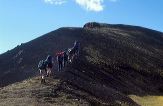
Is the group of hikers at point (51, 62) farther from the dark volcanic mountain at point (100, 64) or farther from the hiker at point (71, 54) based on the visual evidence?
the dark volcanic mountain at point (100, 64)

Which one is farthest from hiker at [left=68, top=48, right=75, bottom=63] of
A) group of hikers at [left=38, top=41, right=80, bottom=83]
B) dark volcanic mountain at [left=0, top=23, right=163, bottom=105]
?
dark volcanic mountain at [left=0, top=23, right=163, bottom=105]

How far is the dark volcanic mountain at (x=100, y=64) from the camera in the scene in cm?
4324

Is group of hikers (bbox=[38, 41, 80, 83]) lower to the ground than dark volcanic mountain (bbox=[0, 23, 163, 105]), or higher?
higher

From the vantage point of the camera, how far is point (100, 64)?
66438mm

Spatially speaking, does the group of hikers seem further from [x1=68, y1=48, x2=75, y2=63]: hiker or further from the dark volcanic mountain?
the dark volcanic mountain

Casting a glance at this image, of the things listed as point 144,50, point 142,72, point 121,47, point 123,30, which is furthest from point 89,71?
point 123,30

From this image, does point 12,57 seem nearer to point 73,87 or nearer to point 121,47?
point 121,47

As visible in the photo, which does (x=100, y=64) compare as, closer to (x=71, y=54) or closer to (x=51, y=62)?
(x=71, y=54)

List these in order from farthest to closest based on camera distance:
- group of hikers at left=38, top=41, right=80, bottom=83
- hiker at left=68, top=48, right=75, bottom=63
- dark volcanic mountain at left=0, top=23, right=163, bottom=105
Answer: hiker at left=68, top=48, right=75, bottom=63
dark volcanic mountain at left=0, top=23, right=163, bottom=105
group of hikers at left=38, top=41, right=80, bottom=83

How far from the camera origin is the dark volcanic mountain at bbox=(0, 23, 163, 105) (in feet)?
142

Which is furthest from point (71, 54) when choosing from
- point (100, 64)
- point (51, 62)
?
point (100, 64)

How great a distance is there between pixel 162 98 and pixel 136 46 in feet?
111

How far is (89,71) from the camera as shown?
56.6 m

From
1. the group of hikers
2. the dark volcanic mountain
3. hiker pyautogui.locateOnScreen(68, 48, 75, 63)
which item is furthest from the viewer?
hiker pyautogui.locateOnScreen(68, 48, 75, 63)
